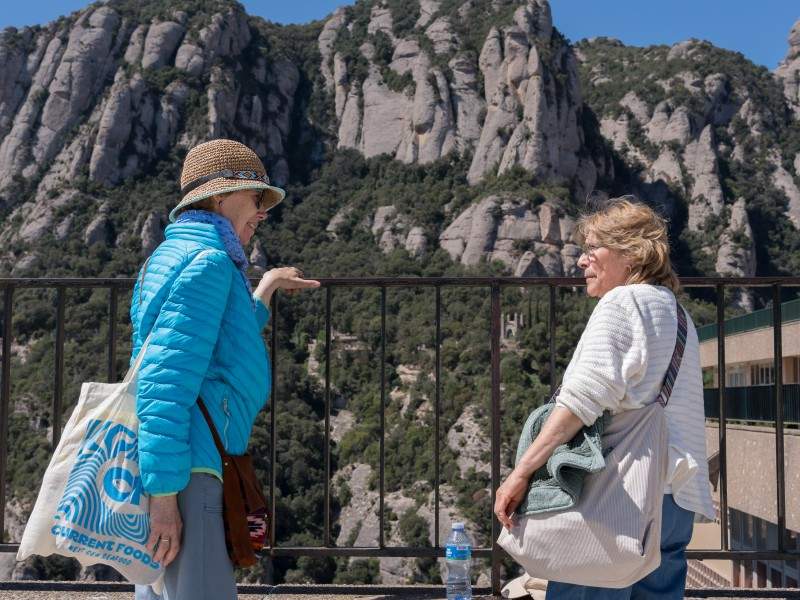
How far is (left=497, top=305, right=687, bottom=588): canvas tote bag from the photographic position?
6.55 ft

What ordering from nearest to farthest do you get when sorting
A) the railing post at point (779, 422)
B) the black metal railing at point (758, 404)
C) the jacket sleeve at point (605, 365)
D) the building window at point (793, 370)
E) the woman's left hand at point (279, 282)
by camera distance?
the jacket sleeve at point (605, 365), the woman's left hand at point (279, 282), the railing post at point (779, 422), the black metal railing at point (758, 404), the building window at point (793, 370)

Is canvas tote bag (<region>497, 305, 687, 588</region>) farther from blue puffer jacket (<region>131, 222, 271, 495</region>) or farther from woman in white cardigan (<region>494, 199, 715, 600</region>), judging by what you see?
blue puffer jacket (<region>131, 222, 271, 495</region>)

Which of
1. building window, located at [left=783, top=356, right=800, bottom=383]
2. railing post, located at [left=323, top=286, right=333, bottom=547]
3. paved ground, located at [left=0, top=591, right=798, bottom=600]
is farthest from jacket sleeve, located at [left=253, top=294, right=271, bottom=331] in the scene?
building window, located at [left=783, top=356, right=800, bottom=383]

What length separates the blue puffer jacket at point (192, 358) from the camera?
1.93 m

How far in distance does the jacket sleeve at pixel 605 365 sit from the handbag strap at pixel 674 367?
0.09m

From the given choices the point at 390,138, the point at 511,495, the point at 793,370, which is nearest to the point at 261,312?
the point at 511,495

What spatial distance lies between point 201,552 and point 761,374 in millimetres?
24143

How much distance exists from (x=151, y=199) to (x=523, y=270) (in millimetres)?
30944

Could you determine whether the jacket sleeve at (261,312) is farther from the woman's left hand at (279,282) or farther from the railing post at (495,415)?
the railing post at (495,415)

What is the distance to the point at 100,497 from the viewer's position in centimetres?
194

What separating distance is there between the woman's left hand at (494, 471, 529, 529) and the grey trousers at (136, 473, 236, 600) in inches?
26.8

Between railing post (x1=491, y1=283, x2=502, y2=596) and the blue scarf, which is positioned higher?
the blue scarf

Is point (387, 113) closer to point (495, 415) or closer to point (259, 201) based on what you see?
point (495, 415)

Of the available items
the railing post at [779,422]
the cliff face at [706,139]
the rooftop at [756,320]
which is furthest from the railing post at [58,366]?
the cliff face at [706,139]
